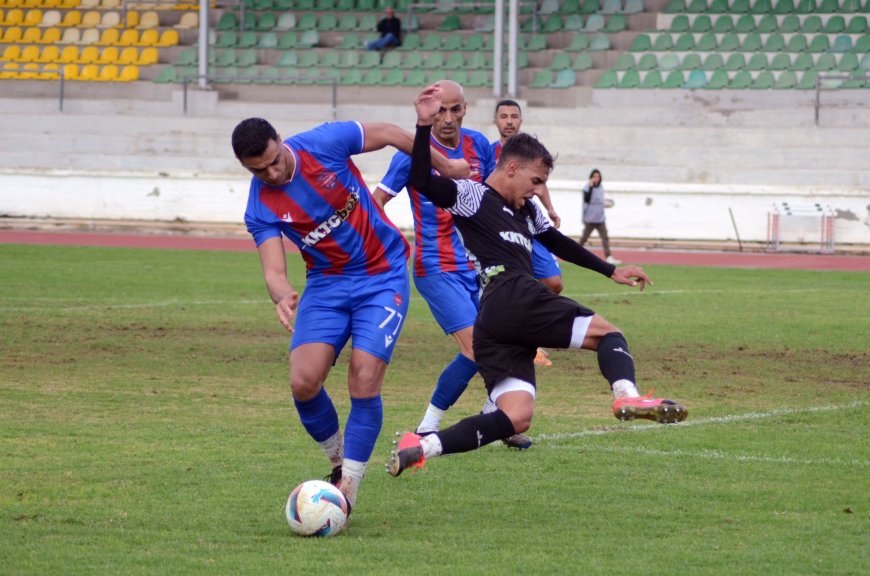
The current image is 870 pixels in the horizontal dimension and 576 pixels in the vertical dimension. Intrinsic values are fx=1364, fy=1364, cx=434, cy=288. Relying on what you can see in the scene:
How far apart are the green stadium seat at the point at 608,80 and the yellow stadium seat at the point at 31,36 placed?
597 inches

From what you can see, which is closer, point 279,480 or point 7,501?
point 7,501

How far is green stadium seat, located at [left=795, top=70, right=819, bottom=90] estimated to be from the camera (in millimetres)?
29359

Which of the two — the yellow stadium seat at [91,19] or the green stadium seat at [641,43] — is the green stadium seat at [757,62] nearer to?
the green stadium seat at [641,43]

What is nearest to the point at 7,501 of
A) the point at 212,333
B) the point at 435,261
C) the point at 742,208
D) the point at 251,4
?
the point at 435,261

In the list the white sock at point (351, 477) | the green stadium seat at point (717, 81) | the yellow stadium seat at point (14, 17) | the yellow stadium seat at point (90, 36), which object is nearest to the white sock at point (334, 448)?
the white sock at point (351, 477)

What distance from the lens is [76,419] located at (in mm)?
8617

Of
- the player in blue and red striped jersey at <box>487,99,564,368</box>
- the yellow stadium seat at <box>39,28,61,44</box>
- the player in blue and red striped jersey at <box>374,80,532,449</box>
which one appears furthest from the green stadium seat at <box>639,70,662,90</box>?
the player in blue and red striped jersey at <box>374,80,532,449</box>

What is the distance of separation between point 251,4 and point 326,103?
5.59 meters

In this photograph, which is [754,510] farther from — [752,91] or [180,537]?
[752,91]

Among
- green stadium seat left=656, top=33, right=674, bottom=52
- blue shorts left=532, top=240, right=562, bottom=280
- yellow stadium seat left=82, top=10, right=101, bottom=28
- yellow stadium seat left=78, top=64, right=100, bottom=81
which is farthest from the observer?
yellow stadium seat left=82, top=10, right=101, bottom=28

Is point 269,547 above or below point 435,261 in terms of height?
below

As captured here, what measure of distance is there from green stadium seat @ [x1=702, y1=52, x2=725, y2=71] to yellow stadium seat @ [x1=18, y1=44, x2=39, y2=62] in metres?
17.0

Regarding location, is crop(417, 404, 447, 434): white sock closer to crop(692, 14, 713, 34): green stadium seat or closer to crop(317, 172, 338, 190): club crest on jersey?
crop(317, 172, 338, 190): club crest on jersey

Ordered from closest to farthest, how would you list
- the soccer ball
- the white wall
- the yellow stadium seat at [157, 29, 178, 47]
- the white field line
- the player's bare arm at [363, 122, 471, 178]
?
1. the soccer ball
2. the player's bare arm at [363, 122, 471, 178]
3. the white field line
4. the white wall
5. the yellow stadium seat at [157, 29, 178, 47]
